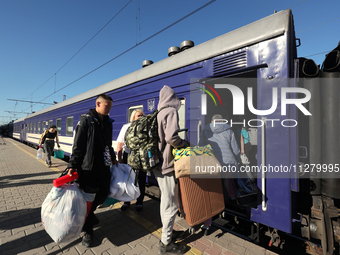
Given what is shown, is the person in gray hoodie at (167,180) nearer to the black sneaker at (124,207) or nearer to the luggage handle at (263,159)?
the luggage handle at (263,159)

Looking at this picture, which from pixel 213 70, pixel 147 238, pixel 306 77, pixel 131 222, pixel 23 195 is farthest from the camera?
pixel 23 195

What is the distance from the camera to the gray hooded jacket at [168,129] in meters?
2.07

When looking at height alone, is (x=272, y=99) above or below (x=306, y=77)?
below

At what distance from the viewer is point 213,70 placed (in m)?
2.78

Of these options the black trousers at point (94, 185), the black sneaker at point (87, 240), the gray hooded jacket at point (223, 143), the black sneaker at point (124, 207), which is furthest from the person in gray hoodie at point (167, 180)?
the black sneaker at point (124, 207)

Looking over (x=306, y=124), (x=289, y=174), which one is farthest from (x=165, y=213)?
(x=306, y=124)

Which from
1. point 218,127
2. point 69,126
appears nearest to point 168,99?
point 218,127

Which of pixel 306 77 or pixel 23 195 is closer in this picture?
pixel 306 77

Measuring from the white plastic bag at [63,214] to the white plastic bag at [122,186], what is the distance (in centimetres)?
47

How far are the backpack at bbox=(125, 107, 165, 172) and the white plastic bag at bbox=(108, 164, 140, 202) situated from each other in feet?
1.35

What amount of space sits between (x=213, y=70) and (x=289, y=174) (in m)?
1.67

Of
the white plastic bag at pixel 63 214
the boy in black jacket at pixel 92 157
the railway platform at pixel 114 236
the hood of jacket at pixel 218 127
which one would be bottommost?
the railway platform at pixel 114 236

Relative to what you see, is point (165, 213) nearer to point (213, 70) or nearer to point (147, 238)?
point (147, 238)

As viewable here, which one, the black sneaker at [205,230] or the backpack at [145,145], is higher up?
the backpack at [145,145]
